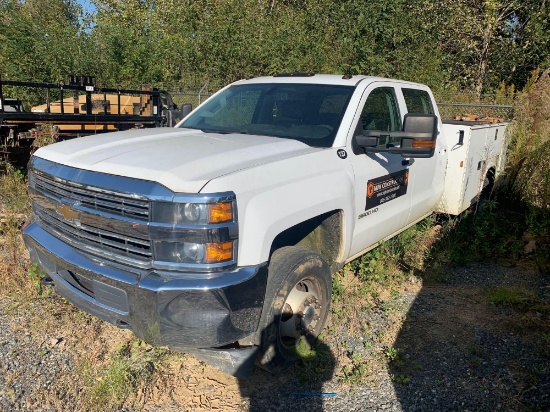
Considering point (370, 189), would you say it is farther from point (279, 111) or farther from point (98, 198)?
point (98, 198)

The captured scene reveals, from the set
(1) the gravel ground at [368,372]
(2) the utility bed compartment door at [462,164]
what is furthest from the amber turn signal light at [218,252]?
(2) the utility bed compartment door at [462,164]

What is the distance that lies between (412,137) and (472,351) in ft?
5.65

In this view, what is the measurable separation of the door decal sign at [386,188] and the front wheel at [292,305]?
0.80 m

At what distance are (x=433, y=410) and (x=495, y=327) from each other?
1414 millimetres

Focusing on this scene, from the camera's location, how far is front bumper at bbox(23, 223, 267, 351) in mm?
2500

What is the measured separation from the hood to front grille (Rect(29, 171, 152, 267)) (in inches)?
5.8

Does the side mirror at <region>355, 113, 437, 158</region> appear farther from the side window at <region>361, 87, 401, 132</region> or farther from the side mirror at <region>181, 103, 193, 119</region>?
the side mirror at <region>181, 103, 193, 119</region>

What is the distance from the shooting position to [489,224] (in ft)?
21.1

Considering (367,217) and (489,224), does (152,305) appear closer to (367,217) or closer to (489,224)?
(367,217)

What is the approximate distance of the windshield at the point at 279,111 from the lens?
380 centimetres

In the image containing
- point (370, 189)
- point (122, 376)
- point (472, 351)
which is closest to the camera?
point (122, 376)

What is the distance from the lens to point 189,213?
2.47 metres

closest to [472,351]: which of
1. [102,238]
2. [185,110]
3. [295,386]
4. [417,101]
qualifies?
[295,386]

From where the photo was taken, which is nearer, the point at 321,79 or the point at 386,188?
the point at 386,188
